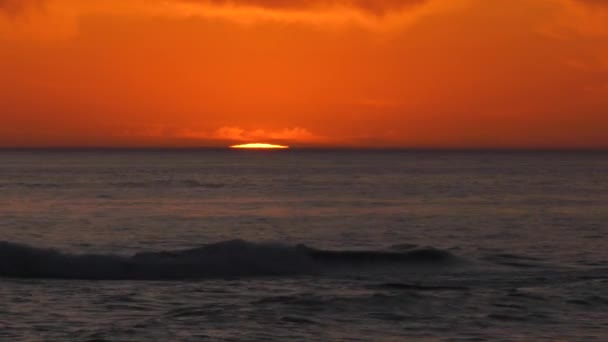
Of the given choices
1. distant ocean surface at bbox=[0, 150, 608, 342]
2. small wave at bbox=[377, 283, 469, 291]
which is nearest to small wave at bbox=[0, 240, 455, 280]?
distant ocean surface at bbox=[0, 150, 608, 342]

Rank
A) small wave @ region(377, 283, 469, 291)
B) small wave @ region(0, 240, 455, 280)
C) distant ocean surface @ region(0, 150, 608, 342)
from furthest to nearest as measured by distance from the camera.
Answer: small wave @ region(0, 240, 455, 280)
small wave @ region(377, 283, 469, 291)
distant ocean surface @ region(0, 150, 608, 342)

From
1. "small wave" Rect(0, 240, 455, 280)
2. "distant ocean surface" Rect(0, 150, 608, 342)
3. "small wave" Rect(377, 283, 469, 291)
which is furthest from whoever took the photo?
"small wave" Rect(0, 240, 455, 280)

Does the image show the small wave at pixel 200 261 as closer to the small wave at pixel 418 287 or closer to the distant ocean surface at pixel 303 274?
the distant ocean surface at pixel 303 274

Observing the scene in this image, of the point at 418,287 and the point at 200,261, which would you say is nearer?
the point at 418,287

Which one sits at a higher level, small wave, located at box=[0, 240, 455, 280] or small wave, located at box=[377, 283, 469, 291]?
small wave, located at box=[0, 240, 455, 280]

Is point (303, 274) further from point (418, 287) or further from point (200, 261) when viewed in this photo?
point (418, 287)

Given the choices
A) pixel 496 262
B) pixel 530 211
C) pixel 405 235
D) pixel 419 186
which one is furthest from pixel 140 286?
pixel 419 186

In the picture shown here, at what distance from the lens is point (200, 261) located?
3231 centimetres

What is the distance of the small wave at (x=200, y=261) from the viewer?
99.9 feet

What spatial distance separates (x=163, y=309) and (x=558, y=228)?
27.2 m

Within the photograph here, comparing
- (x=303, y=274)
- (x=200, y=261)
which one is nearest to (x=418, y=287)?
(x=303, y=274)

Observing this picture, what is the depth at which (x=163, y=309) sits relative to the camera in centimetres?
2366

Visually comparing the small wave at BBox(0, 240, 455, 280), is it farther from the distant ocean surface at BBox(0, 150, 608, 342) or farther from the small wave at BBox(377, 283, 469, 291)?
the small wave at BBox(377, 283, 469, 291)

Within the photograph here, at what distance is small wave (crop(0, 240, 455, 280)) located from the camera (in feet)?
99.9
